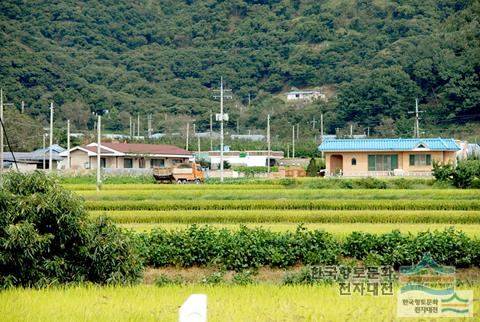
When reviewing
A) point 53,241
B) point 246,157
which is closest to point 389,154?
point 246,157

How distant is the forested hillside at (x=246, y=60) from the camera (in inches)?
3556

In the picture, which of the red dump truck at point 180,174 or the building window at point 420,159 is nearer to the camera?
the red dump truck at point 180,174

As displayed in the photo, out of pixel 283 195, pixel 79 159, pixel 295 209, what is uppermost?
pixel 79 159

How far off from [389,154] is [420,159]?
2098 millimetres

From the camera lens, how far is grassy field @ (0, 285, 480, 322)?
8828mm

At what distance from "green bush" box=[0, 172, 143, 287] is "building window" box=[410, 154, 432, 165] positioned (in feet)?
137

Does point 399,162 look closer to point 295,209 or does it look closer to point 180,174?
point 180,174

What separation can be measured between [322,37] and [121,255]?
416 ft

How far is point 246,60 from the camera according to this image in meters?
137

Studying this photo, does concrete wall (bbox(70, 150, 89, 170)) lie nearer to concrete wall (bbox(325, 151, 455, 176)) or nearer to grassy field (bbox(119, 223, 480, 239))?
concrete wall (bbox(325, 151, 455, 176))

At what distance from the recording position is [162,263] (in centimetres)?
1653

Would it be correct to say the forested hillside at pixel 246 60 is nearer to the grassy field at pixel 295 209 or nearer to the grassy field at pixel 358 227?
the grassy field at pixel 295 209

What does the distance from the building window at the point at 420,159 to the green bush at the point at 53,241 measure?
41.7 meters

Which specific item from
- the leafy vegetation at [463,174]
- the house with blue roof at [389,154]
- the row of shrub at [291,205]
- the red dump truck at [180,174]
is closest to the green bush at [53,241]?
the row of shrub at [291,205]
